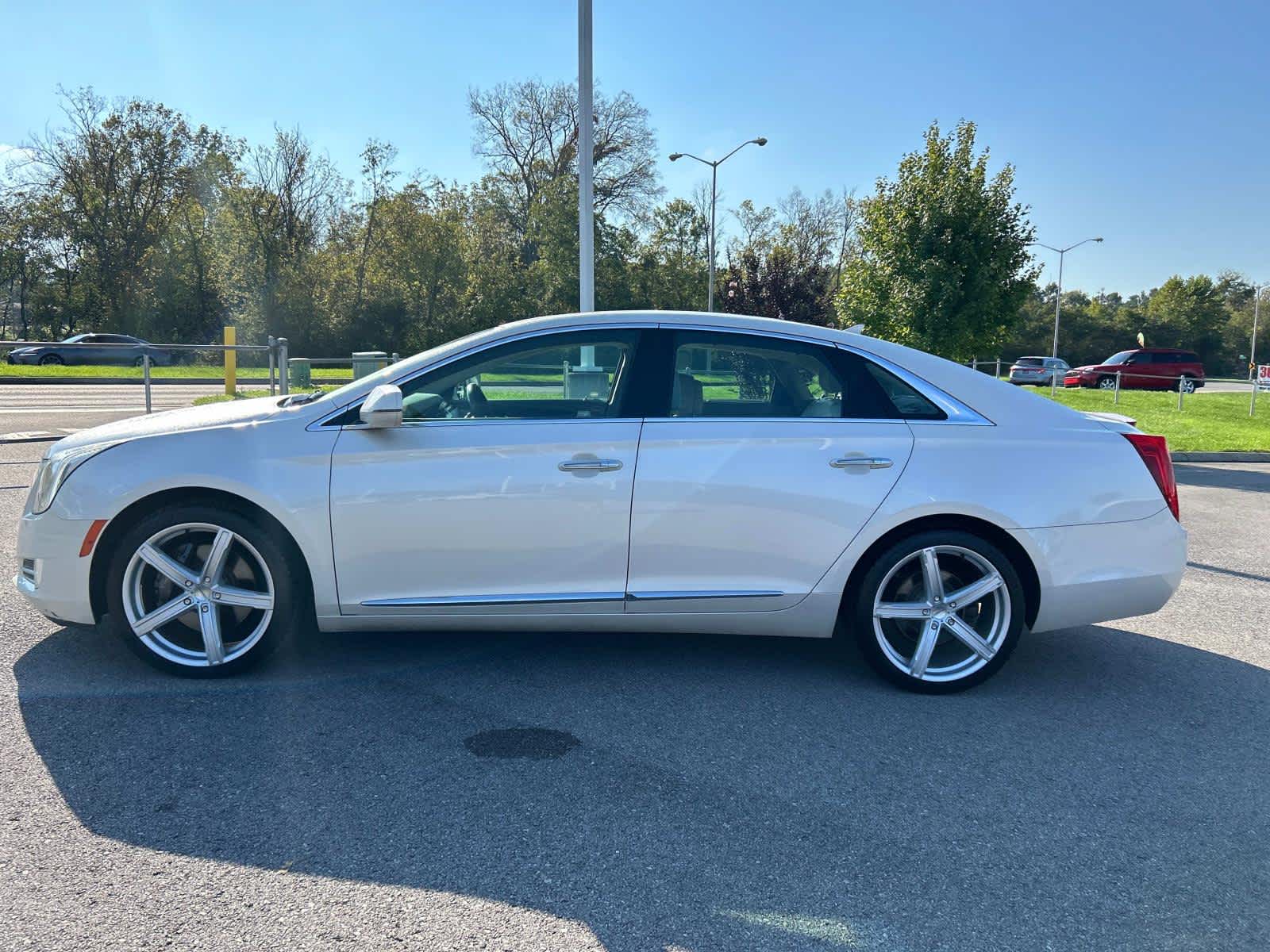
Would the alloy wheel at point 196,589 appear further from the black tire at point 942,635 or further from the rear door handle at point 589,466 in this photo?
the black tire at point 942,635

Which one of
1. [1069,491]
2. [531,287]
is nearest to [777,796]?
[1069,491]

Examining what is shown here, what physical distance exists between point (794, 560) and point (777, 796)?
45.0 inches

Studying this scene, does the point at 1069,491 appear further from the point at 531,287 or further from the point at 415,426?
the point at 531,287

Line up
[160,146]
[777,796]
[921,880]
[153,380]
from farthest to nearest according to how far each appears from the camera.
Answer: [160,146], [153,380], [777,796], [921,880]

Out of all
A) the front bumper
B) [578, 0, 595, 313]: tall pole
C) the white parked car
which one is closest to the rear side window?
the white parked car

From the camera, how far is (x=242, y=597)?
3.97m

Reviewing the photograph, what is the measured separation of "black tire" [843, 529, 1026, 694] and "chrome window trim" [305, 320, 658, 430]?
1.36 metres

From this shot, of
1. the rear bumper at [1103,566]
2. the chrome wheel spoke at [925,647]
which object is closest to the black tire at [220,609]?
the chrome wheel spoke at [925,647]

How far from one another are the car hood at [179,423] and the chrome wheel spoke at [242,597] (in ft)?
2.29

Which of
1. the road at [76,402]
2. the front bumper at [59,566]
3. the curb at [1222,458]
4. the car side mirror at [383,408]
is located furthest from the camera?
the curb at [1222,458]

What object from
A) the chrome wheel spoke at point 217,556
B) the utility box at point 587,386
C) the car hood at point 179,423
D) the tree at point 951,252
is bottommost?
the chrome wheel spoke at point 217,556

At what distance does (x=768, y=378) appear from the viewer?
13.7 feet

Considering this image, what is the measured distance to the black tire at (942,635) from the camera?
4.02 m

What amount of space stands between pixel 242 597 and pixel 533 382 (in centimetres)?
155
